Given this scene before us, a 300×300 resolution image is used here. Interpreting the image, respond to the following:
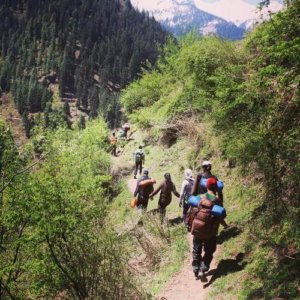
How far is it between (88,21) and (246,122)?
18908 centimetres

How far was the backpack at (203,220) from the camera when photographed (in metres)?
7.48

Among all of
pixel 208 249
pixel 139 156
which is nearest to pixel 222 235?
pixel 208 249

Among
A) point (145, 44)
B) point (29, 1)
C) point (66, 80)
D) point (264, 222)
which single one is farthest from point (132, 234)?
point (29, 1)

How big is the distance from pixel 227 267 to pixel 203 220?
174 cm

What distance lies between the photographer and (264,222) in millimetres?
8789

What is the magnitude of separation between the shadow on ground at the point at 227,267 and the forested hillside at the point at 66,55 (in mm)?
119952

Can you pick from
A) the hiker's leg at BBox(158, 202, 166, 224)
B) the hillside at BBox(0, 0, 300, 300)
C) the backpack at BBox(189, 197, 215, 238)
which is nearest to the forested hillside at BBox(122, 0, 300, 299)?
the hillside at BBox(0, 0, 300, 300)

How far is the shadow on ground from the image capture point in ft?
27.2

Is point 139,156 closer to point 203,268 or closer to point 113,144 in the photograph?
point 113,144

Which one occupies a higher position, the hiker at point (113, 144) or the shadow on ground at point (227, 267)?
the shadow on ground at point (227, 267)

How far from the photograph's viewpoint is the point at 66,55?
511ft

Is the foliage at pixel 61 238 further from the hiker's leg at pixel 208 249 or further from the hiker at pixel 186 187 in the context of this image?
the hiker at pixel 186 187

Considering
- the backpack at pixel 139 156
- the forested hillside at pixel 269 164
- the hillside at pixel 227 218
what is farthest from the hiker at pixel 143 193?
the backpack at pixel 139 156

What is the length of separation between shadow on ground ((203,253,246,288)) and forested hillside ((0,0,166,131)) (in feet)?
394
